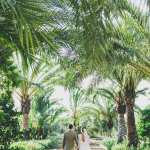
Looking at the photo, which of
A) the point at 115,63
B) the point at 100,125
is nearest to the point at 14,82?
the point at 115,63

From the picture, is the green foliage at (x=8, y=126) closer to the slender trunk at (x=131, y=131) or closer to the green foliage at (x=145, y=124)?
the slender trunk at (x=131, y=131)

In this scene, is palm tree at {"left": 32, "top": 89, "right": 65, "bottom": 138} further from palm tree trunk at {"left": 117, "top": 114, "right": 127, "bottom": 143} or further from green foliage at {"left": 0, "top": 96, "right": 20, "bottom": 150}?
green foliage at {"left": 0, "top": 96, "right": 20, "bottom": 150}

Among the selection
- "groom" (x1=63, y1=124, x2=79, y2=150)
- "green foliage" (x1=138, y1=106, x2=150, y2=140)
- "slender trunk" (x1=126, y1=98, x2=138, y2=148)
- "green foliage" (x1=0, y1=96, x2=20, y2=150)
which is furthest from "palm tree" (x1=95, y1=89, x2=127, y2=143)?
"groom" (x1=63, y1=124, x2=79, y2=150)

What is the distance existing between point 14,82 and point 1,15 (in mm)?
6196

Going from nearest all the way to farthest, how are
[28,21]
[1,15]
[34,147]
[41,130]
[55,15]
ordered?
[28,21] → [1,15] → [55,15] → [34,147] → [41,130]

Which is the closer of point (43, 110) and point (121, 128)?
point (121, 128)

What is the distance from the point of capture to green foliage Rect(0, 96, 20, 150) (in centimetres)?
1796

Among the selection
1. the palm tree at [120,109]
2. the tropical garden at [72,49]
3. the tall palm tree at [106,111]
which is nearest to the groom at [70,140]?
the tropical garden at [72,49]

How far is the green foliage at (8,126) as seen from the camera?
17964 mm

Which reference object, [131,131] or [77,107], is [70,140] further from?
[77,107]

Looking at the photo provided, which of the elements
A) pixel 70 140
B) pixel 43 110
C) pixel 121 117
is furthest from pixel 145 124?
pixel 43 110

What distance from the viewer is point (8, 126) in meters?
18.7

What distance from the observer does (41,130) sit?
134ft

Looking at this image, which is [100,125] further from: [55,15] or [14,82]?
[55,15]
